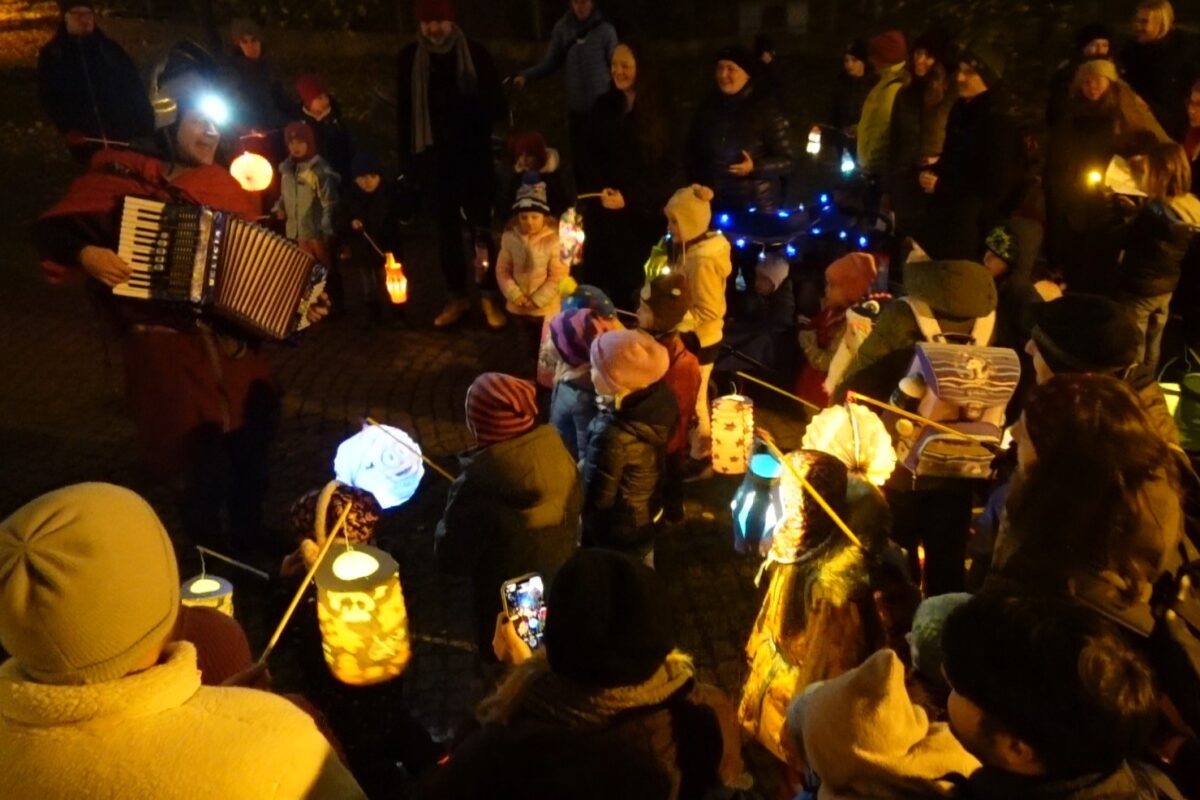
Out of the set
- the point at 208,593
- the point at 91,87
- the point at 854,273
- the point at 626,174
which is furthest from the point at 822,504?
the point at 91,87

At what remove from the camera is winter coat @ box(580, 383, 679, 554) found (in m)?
4.67

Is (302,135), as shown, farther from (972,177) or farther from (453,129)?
(972,177)

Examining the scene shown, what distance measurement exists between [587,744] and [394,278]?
6.54 m

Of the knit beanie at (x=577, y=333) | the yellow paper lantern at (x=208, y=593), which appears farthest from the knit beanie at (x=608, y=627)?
the knit beanie at (x=577, y=333)

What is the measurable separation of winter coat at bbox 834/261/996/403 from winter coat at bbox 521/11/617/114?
168 inches

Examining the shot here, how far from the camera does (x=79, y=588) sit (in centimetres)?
195

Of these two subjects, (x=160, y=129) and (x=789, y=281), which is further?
(x=789, y=281)

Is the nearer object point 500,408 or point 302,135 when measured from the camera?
point 500,408

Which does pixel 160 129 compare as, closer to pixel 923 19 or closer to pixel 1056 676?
pixel 1056 676

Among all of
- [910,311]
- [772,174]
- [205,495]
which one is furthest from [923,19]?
[205,495]

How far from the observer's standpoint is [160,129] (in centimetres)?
553

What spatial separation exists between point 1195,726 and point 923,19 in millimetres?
17343

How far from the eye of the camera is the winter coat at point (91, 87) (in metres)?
9.09

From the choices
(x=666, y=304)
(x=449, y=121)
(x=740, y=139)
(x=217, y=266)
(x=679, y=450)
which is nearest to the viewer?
(x=217, y=266)
